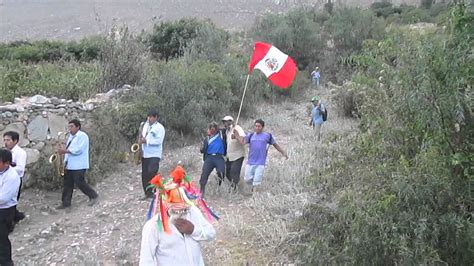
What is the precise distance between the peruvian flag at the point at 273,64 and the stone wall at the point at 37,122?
3.70 metres

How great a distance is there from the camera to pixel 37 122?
31.3 ft

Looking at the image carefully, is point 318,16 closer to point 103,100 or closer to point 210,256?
Result: point 103,100

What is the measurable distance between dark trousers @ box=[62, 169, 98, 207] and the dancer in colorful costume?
14.1 feet

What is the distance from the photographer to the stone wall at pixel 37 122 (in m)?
9.22

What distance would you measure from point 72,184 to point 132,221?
1266 millimetres

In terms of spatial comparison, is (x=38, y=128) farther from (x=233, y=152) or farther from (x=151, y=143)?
(x=233, y=152)

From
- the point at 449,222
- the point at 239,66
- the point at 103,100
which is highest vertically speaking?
the point at 449,222

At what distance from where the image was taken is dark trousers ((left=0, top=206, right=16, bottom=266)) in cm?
602

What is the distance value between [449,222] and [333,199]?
5.12 ft

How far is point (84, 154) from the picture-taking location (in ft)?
26.5

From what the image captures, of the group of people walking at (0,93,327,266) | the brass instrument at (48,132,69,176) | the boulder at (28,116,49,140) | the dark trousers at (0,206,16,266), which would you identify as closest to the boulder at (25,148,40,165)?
the boulder at (28,116,49,140)

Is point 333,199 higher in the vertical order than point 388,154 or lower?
lower

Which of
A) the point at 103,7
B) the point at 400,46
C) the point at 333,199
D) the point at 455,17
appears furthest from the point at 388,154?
the point at 103,7

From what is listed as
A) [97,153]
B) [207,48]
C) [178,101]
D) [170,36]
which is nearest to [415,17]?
[97,153]
